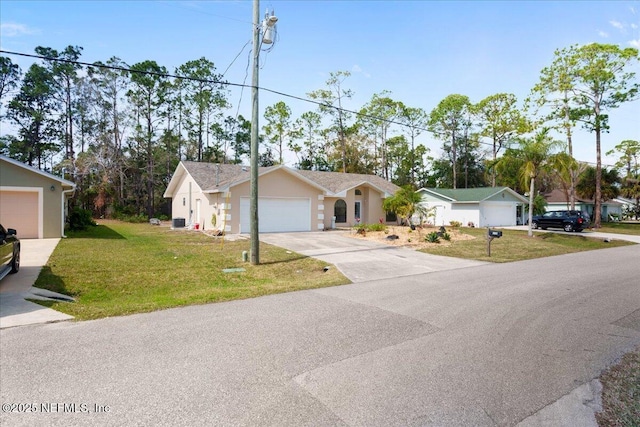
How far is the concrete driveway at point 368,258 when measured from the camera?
10.1 metres

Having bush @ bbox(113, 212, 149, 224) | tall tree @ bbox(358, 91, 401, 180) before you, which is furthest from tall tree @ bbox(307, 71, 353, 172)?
bush @ bbox(113, 212, 149, 224)

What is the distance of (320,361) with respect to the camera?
4035mm

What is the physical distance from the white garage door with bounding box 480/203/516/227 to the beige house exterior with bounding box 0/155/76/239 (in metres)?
29.0

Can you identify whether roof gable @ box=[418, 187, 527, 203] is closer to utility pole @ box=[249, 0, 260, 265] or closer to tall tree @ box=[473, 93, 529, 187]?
tall tree @ box=[473, 93, 529, 187]

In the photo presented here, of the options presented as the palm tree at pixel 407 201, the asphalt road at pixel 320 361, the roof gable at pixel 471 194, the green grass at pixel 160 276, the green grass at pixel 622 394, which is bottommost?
the green grass at pixel 622 394

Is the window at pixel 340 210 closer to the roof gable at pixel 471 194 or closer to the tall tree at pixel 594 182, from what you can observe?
the roof gable at pixel 471 194

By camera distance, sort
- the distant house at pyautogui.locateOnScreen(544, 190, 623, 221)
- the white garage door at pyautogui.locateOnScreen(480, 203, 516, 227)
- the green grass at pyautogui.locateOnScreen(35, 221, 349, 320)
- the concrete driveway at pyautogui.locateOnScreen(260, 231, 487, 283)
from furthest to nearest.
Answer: the distant house at pyautogui.locateOnScreen(544, 190, 623, 221) < the white garage door at pyautogui.locateOnScreen(480, 203, 516, 227) < the concrete driveway at pyautogui.locateOnScreen(260, 231, 487, 283) < the green grass at pyautogui.locateOnScreen(35, 221, 349, 320)

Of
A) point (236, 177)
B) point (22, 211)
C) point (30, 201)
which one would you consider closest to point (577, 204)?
point (236, 177)

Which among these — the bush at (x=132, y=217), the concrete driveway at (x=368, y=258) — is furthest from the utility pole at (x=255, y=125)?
the bush at (x=132, y=217)

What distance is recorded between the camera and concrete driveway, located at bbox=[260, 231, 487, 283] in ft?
33.3

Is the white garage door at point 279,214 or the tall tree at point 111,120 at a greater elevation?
the tall tree at point 111,120

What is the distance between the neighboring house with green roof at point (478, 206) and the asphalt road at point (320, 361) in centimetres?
2385

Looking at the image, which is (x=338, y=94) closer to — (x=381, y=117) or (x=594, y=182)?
(x=381, y=117)

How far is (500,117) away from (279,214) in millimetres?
33293
